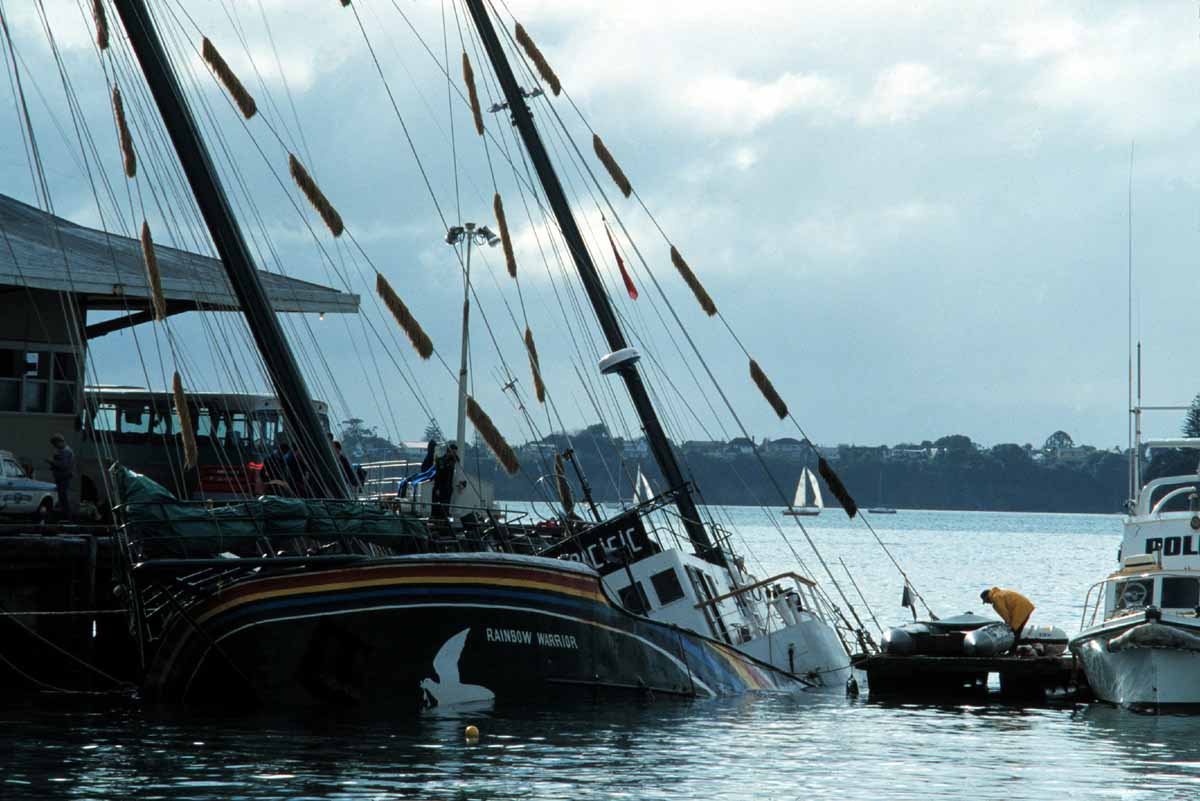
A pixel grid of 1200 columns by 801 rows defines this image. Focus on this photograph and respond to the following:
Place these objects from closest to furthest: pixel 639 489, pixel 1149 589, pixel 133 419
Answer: pixel 1149 589
pixel 133 419
pixel 639 489

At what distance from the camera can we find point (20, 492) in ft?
117

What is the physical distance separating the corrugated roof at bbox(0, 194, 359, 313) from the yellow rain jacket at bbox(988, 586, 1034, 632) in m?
18.4

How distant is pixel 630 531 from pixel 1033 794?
10.9m

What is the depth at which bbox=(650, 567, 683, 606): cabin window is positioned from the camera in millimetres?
29484

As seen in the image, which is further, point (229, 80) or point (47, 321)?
point (47, 321)

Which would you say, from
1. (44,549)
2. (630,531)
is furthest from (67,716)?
(630,531)

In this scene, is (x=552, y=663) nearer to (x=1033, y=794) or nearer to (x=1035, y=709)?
(x=1033, y=794)

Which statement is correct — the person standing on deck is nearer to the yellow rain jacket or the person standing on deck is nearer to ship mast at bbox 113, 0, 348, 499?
ship mast at bbox 113, 0, 348, 499

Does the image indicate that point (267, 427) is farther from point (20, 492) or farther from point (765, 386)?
point (765, 386)

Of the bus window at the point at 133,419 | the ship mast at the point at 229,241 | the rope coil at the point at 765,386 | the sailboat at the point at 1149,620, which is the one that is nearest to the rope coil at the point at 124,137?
the ship mast at the point at 229,241

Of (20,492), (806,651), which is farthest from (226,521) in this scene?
(806,651)

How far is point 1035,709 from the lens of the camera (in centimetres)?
3155

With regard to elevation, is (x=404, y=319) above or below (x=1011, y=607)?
above

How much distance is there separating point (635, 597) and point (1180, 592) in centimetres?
1089
